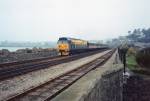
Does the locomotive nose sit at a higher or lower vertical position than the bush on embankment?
higher

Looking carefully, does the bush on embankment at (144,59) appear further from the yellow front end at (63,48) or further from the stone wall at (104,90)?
the stone wall at (104,90)

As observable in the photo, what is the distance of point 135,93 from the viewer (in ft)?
123

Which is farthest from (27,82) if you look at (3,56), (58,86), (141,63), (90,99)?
(141,63)

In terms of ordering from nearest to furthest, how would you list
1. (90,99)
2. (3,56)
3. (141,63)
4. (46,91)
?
(90,99) < (46,91) < (3,56) < (141,63)

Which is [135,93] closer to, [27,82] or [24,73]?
[24,73]

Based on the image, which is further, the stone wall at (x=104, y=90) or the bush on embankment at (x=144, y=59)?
the bush on embankment at (x=144, y=59)

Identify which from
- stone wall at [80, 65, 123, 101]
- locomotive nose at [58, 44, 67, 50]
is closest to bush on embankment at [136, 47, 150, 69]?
locomotive nose at [58, 44, 67, 50]

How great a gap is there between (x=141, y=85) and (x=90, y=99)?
35564 millimetres

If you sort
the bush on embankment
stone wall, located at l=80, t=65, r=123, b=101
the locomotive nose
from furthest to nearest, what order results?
the bush on embankment, the locomotive nose, stone wall, located at l=80, t=65, r=123, b=101

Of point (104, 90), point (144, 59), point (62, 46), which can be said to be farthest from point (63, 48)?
point (104, 90)

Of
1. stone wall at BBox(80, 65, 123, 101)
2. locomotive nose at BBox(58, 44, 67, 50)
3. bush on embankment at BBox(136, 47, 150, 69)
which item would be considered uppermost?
locomotive nose at BBox(58, 44, 67, 50)

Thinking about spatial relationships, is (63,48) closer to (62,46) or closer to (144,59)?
(62,46)

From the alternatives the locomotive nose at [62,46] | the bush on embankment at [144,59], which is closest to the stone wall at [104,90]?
the locomotive nose at [62,46]

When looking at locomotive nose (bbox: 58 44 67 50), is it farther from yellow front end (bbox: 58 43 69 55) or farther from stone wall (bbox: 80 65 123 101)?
stone wall (bbox: 80 65 123 101)
